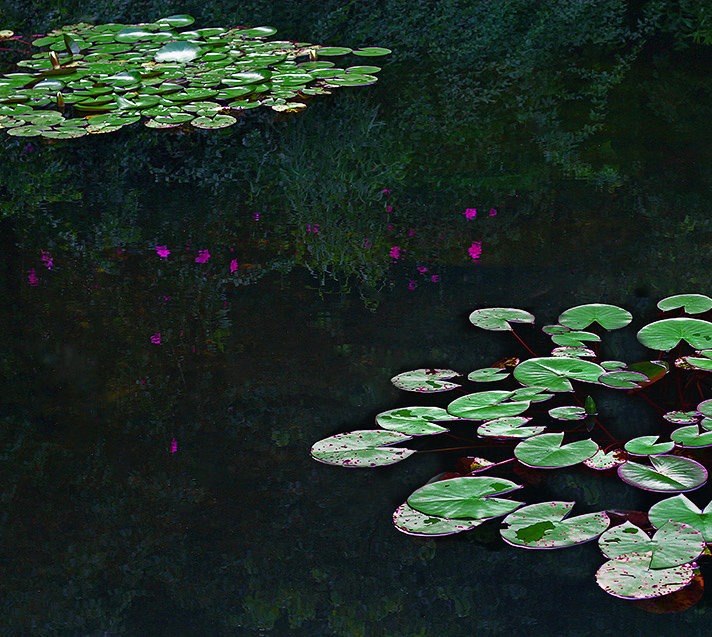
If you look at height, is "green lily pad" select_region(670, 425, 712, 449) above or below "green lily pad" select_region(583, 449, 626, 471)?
above

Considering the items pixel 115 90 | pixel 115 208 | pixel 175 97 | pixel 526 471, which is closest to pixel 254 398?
pixel 526 471

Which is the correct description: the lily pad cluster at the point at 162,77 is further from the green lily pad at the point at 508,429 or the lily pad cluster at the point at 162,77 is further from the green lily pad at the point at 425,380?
the green lily pad at the point at 508,429

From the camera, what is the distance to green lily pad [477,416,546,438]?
1.54m

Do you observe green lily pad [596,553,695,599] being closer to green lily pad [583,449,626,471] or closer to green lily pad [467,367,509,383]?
green lily pad [583,449,626,471]

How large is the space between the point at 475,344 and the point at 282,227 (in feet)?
2.83

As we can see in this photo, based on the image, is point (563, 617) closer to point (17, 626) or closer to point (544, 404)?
point (544, 404)

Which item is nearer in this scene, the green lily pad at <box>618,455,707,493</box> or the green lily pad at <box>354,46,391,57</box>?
the green lily pad at <box>618,455,707,493</box>

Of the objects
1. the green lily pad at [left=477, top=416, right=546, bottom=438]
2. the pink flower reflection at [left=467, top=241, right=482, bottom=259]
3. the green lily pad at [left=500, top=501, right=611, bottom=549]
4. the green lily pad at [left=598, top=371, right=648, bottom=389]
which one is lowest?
the green lily pad at [left=500, top=501, right=611, bottom=549]

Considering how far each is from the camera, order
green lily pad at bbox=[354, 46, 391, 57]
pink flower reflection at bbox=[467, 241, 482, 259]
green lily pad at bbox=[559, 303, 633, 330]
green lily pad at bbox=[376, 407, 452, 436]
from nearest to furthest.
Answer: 1. green lily pad at bbox=[376, 407, 452, 436]
2. green lily pad at bbox=[559, 303, 633, 330]
3. pink flower reflection at bbox=[467, 241, 482, 259]
4. green lily pad at bbox=[354, 46, 391, 57]

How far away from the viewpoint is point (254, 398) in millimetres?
1784

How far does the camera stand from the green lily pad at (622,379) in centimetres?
164

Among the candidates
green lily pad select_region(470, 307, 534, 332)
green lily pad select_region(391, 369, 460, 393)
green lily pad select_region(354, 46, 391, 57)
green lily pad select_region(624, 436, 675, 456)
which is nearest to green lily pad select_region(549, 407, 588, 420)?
green lily pad select_region(624, 436, 675, 456)

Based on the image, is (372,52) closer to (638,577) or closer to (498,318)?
(498,318)

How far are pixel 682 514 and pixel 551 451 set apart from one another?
0.25 metres
